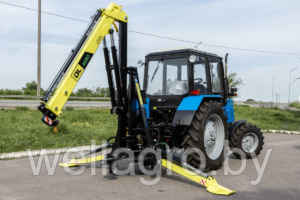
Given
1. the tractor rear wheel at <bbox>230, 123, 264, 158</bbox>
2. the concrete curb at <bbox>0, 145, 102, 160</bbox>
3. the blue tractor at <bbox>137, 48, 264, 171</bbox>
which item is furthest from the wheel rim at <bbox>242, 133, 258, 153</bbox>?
the concrete curb at <bbox>0, 145, 102, 160</bbox>

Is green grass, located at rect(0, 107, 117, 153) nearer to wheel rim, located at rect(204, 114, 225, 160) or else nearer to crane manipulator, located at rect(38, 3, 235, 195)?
crane manipulator, located at rect(38, 3, 235, 195)

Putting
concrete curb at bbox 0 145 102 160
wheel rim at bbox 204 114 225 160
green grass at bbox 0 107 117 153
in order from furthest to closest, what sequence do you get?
green grass at bbox 0 107 117 153 < concrete curb at bbox 0 145 102 160 < wheel rim at bbox 204 114 225 160

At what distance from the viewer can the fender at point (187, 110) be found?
5.60m

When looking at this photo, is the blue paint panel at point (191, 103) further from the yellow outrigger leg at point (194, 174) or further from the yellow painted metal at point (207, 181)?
the yellow painted metal at point (207, 181)

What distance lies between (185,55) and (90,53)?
7.32 feet

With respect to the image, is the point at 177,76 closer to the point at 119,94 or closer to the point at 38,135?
the point at 119,94

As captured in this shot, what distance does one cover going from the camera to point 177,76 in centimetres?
652

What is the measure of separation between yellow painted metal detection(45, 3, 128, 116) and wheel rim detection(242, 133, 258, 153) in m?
4.26

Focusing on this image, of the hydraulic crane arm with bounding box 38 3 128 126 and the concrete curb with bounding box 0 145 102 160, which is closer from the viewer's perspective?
the hydraulic crane arm with bounding box 38 3 128 126

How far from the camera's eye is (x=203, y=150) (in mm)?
5621

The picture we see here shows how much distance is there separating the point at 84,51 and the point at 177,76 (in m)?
2.38

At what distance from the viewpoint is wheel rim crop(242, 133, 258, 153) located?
24.2ft

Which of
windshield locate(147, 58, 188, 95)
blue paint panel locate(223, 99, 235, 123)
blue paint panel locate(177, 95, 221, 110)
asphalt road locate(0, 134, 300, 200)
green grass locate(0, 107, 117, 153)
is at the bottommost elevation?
asphalt road locate(0, 134, 300, 200)

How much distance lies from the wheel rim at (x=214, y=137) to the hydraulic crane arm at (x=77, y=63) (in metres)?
2.85
